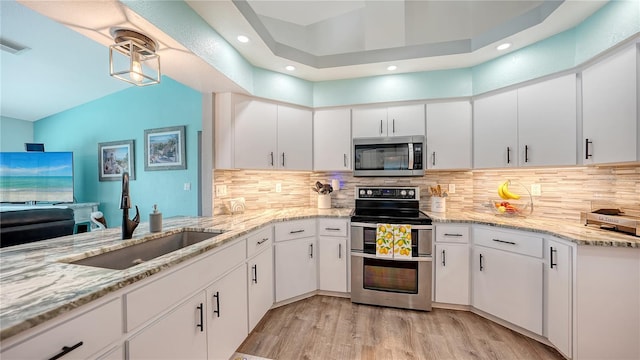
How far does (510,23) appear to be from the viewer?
2.00 m

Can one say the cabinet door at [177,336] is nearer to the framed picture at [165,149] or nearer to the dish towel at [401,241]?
the dish towel at [401,241]

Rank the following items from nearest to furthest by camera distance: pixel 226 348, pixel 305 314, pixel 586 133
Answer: pixel 226 348 < pixel 586 133 < pixel 305 314

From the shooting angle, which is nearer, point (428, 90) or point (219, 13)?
point (219, 13)

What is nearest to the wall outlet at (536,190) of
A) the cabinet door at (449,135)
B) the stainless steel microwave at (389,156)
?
the cabinet door at (449,135)

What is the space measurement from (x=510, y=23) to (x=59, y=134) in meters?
7.29

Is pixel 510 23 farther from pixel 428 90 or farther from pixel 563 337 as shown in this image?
pixel 563 337

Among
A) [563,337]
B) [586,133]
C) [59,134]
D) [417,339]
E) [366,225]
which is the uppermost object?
[59,134]

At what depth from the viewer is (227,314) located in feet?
5.00

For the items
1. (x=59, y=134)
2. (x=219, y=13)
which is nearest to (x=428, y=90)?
(x=219, y=13)

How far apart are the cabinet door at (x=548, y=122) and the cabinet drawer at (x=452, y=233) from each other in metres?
0.80

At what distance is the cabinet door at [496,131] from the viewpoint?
2.22 m

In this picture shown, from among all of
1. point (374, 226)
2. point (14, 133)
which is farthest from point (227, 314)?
point (14, 133)

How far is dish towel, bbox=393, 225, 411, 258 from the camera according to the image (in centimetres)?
227

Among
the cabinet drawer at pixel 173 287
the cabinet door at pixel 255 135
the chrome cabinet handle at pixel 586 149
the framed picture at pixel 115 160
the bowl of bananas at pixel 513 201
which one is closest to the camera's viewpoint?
the cabinet drawer at pixel 173 287
